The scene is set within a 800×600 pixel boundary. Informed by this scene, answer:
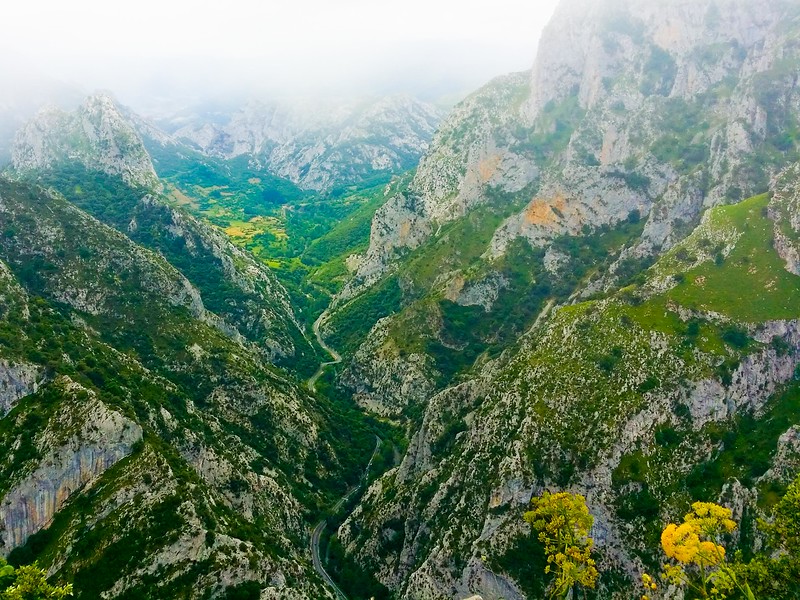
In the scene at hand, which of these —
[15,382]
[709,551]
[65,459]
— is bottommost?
[65,459]

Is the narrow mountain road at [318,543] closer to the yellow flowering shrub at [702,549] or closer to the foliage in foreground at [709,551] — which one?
the foliage in foreground at [709,551]

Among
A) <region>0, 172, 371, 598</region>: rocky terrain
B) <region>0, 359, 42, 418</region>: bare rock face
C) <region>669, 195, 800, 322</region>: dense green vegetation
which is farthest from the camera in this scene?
<region>669, 195, 800, 322</region>: dense green vegetation

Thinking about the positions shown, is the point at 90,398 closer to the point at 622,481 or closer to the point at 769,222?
the point at 622,481

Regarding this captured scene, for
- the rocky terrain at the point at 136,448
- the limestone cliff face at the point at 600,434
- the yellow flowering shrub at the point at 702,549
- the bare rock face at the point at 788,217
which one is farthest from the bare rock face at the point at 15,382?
the bare rock face at the point at 788,217

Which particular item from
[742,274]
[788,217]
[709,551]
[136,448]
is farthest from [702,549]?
[788,217]

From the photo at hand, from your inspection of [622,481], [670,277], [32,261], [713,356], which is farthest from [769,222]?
[32,261]

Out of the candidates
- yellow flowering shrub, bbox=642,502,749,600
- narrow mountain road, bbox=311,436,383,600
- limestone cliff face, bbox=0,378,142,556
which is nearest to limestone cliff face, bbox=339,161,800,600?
narrow mountain road, bbox=311,436,383,600

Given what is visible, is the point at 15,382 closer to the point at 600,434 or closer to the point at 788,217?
the point at 600,434

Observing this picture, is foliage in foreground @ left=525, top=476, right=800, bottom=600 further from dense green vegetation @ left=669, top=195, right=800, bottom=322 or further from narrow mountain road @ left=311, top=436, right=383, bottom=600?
dense green vegetation @ left=669, top=195, right=800, bottom=322

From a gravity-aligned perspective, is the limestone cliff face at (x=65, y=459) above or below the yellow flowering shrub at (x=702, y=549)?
below
